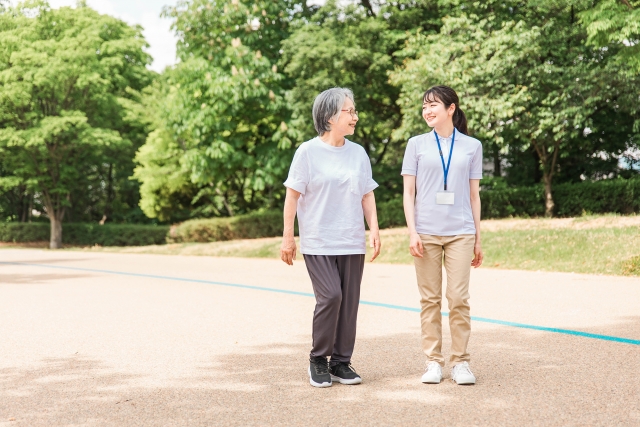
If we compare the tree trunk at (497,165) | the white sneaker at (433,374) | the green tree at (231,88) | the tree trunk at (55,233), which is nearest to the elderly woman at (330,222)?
the white sneaker at (433,374)

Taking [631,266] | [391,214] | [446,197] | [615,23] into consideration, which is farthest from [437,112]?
[391,214]

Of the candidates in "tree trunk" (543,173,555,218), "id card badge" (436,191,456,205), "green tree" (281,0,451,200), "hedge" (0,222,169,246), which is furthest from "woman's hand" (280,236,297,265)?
"hedge" (0,222,169,246)

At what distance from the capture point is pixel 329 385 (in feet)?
14.8

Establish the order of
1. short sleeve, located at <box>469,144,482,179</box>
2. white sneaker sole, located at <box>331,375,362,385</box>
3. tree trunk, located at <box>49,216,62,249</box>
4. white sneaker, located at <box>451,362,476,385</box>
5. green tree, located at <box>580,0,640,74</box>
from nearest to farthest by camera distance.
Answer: white sneaker, located at <box>451,362,476,385</box> → white sneaker sole, located at <box>331,375,362,385</box> → short sleeve, located at <box>469,144,482,179</box> → green tree, located at <box>580,0,640,74</box> → tree trunk, located at <box>49,216,62,249</box>

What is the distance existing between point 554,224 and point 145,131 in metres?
26.9

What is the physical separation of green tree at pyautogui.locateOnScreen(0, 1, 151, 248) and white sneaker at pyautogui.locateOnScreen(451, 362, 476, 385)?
95.6ft

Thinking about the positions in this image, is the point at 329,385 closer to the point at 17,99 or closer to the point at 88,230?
the point at 17,99

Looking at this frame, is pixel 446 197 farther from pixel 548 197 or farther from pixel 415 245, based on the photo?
pixel 548 197

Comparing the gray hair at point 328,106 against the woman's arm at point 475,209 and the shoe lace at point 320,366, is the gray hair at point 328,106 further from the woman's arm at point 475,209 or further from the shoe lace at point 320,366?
the shoe lace at point 320,366

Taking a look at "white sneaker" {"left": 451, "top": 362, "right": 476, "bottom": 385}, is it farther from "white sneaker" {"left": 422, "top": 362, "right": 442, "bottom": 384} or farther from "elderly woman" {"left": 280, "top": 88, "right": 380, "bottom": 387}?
"elderly woman" {"left": 280, "top": 88, "right": 380, "bottom": 387}

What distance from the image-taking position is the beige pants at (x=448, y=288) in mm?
4566

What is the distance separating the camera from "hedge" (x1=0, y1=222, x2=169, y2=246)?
33.0 meters

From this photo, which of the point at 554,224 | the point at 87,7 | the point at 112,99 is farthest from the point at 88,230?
the point at 554,224

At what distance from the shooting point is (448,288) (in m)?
4.63
